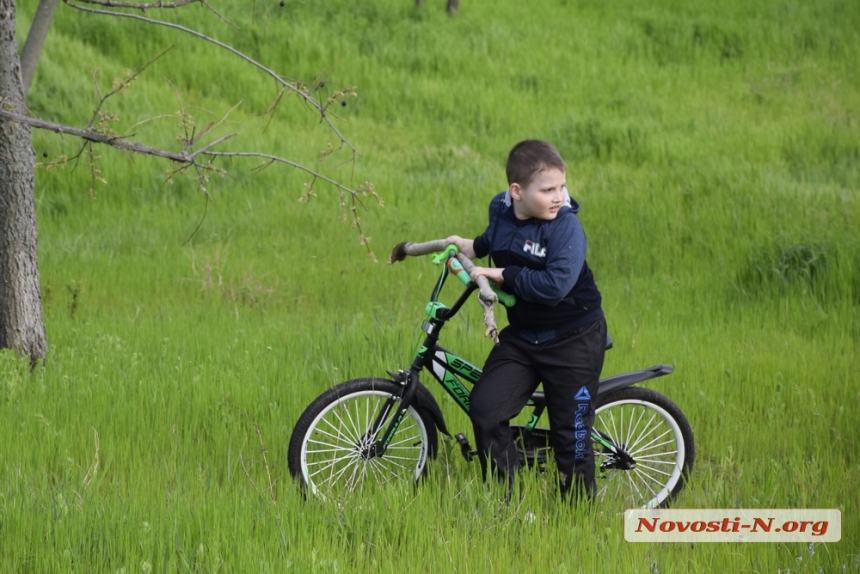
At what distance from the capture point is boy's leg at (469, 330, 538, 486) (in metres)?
3.93

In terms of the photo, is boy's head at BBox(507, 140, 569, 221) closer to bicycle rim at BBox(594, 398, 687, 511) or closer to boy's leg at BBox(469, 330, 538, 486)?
boy's leg at BBox(469, 330, 538, 486)

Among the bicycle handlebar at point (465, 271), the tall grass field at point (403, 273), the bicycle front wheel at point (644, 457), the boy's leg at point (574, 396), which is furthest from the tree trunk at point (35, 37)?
the bicycle front wheel at point (644, 457)

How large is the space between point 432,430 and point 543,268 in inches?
32.8

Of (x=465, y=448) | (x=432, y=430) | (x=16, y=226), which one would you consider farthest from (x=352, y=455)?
(x=16, y=226)

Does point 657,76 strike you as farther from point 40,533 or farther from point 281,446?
point 40,533

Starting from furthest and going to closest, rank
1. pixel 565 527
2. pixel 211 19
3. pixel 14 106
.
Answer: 1. pixel 211 19
2. pixel 14 106
3. pixel 565 527

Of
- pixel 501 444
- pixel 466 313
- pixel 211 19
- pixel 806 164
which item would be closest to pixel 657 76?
pixel 806 164

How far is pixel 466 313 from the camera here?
7.24m

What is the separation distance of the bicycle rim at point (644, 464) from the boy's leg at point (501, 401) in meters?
0.41

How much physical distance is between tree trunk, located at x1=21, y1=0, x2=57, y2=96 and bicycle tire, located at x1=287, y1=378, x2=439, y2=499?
121 inches

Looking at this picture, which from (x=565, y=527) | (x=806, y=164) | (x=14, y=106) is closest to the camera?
(x=565, y=527)

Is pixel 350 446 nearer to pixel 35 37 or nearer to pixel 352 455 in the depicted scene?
pixel 352 455

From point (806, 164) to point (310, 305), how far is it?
6.83 metres

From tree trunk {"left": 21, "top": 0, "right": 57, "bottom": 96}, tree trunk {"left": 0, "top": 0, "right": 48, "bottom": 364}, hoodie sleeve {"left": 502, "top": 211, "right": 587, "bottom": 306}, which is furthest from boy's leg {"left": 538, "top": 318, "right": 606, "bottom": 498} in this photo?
tree trunk {"left": 21, "top": 0, "right": 57, "bottom": 96}
